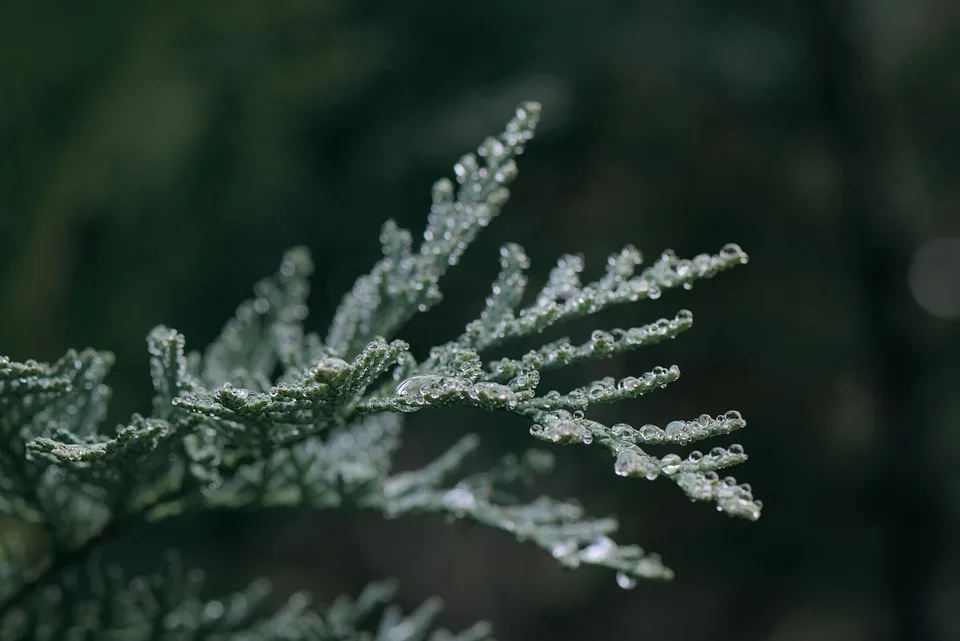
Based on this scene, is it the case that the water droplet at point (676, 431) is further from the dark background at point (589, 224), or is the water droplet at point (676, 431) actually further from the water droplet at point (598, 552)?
the dark background at point (589, 224)

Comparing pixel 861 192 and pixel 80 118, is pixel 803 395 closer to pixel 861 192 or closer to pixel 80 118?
pixel 861 192

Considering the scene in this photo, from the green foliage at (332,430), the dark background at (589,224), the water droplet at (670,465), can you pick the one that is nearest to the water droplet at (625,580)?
the green foliage at (332,430)

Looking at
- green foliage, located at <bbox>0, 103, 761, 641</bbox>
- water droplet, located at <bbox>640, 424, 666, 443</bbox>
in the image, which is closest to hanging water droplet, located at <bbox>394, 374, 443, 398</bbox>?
green foliage, located at <bbox>0, 103, 761, 641</bbox>

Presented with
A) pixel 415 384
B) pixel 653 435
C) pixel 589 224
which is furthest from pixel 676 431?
pixel 589 224

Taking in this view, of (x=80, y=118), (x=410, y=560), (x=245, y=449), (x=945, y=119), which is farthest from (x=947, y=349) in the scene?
(x=245, y=449)

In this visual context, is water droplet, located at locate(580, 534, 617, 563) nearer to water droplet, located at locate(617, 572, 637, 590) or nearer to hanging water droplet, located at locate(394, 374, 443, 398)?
water droplet, located at locate(617, 572, 637, 590)

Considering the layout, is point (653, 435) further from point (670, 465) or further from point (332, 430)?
point (332, 430)
